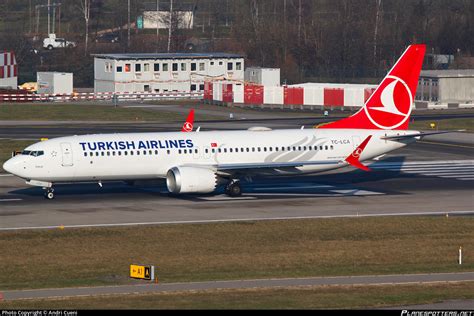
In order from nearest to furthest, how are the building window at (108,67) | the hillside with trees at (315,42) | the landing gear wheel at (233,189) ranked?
the landing gear wheel at (233,189)
the building window at (108,67)
the hillside with trees at (315,42)

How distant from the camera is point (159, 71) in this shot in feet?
483

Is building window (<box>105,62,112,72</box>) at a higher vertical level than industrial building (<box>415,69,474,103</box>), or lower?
higher

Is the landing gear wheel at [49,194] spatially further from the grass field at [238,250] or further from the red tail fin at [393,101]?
the red tail fin at [393,101]

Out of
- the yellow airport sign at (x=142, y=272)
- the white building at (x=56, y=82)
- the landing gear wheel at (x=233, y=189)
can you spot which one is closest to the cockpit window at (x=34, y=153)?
the landing gear wheel at (x=233, y=189)

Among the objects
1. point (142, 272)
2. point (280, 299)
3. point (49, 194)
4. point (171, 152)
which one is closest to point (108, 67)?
point (49, 194)

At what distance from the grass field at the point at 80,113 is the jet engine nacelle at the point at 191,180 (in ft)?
176

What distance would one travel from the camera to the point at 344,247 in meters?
48.3

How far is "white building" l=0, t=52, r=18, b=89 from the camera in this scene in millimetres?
149312

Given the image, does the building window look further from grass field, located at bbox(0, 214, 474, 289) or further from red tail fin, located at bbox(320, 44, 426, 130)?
grass field, located at bbox(0, 214, 474, 289)

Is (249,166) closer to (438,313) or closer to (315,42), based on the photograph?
(438,313)

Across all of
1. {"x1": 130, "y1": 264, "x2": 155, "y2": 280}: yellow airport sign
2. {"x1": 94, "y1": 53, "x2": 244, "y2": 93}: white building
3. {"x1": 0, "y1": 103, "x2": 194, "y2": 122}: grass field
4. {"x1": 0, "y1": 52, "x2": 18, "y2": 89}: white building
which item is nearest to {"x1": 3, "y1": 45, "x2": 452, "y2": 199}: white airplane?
{"x1": 130, "y1": 264, "x2": 155, "y2": 280}: yellow airport sign

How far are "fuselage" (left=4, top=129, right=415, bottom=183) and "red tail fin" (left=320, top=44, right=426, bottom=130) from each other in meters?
1.02

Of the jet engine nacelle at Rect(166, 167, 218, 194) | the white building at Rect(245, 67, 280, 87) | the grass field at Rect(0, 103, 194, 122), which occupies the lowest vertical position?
the jet engine nacelle at Rect(166, 167, 218, 194)

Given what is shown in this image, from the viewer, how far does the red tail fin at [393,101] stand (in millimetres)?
67312
